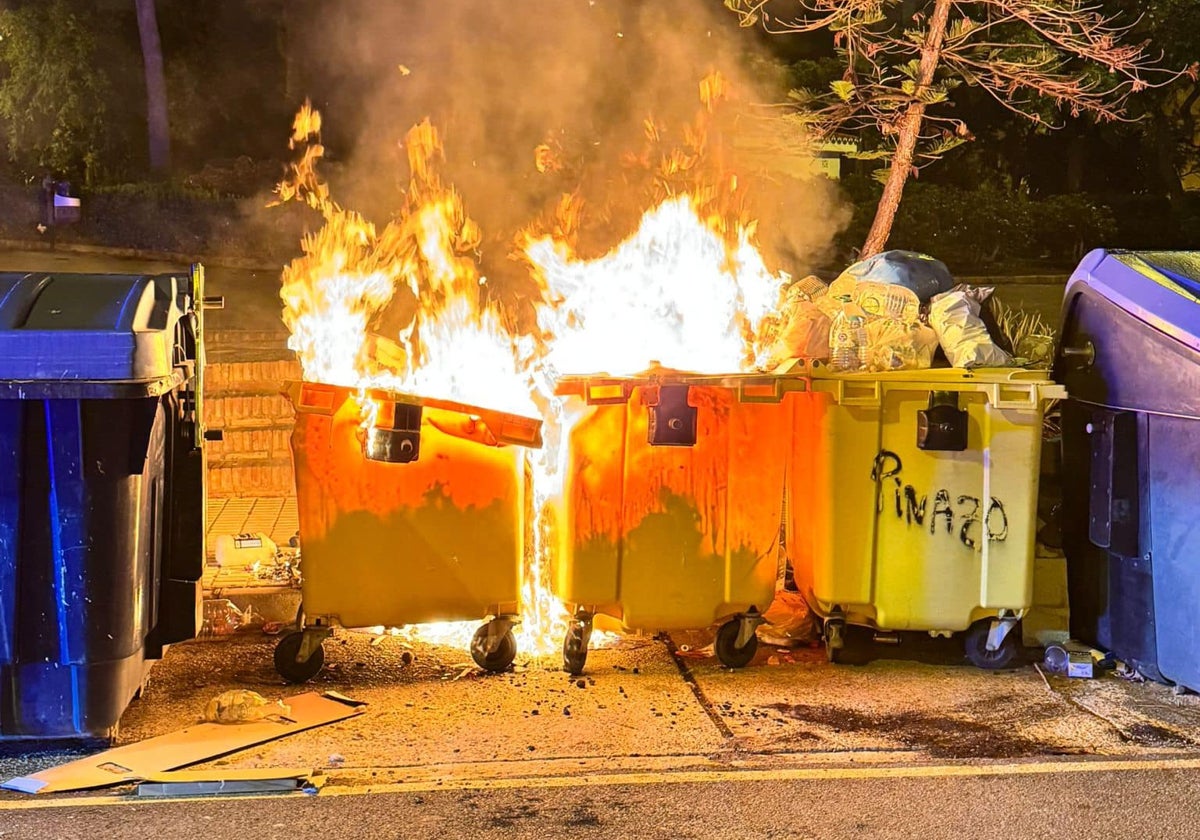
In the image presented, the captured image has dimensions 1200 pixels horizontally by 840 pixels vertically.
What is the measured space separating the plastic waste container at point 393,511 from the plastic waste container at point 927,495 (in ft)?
4.43

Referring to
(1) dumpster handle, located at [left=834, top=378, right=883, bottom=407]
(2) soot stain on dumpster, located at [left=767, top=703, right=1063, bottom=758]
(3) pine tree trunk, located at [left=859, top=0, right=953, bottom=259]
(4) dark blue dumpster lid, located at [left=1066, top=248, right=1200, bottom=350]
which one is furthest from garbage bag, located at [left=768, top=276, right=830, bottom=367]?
(3) pine tree trunk, located at [left=859, top=0, right=953, bottom=259]

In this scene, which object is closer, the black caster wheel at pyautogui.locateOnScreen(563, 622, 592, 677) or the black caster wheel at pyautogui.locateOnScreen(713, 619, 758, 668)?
the black caster wheel at pyautogui.locateOnScreen(563, 622, 592, 677)

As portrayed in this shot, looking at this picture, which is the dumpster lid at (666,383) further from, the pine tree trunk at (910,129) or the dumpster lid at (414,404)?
the pine tree trunk at (910,129)

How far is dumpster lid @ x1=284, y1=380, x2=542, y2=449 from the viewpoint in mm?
4926

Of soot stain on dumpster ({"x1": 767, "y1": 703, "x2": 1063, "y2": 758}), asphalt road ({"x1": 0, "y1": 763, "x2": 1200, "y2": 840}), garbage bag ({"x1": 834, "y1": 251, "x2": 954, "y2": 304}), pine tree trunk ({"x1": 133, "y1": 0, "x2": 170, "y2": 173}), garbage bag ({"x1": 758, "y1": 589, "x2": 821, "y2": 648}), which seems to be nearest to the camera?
asphalt road ({"x1": 0, "y1": 763, "x2": 1200, "y2": 840})

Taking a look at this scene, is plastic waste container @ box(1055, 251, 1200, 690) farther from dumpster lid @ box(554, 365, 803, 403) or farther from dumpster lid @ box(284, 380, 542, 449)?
dumpster lid @ box(284, 380, 542, 449)

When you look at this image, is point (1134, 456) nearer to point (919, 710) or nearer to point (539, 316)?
point (919, 710)

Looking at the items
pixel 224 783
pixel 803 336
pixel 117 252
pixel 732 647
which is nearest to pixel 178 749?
pixel 224 783

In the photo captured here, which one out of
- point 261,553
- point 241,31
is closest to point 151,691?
point 261,553

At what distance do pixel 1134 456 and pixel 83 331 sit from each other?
420cm

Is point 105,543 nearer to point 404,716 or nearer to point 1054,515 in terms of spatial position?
point 404,716

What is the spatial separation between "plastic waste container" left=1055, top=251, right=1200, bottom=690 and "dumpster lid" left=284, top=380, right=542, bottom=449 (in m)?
2.48

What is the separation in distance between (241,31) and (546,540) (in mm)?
18903

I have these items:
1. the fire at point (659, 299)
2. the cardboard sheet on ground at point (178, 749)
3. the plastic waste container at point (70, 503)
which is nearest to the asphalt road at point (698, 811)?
the cardboard sheet on ground at point (178, 749)
